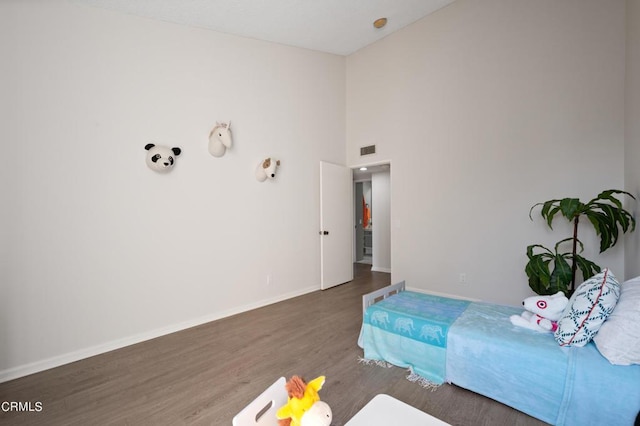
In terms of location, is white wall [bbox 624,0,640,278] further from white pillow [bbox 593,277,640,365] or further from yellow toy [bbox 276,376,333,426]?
yellow toy [bbox 276,376,333,426]

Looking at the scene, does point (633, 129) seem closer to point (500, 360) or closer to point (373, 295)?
point (500, 360)

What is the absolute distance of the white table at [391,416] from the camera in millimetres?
1064

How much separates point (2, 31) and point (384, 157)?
14.5ft

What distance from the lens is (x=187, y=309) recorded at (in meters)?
3.26

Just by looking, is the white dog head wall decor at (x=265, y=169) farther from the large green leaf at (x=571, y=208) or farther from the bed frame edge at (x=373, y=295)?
the large green leaf at (x=571, y=208)

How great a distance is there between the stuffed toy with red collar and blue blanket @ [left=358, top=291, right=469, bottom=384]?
0.50 meters

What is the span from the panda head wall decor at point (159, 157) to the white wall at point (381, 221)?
425cm

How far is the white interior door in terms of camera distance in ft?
15.2

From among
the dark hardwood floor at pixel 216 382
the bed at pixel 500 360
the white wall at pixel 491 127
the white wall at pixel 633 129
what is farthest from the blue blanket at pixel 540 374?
the white wall at pixel 491 127

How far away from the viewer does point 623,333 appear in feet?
4.87

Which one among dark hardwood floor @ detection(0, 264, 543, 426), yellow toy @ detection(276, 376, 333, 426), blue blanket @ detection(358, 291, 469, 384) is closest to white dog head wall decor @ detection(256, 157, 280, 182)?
dark hardwood floor @ detection(0, 264, 543, 426)

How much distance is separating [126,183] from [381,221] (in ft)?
15.6

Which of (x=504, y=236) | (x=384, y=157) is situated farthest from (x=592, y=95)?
(x=384, y=157)

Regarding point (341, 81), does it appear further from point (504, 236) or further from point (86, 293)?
point (86, 293)
